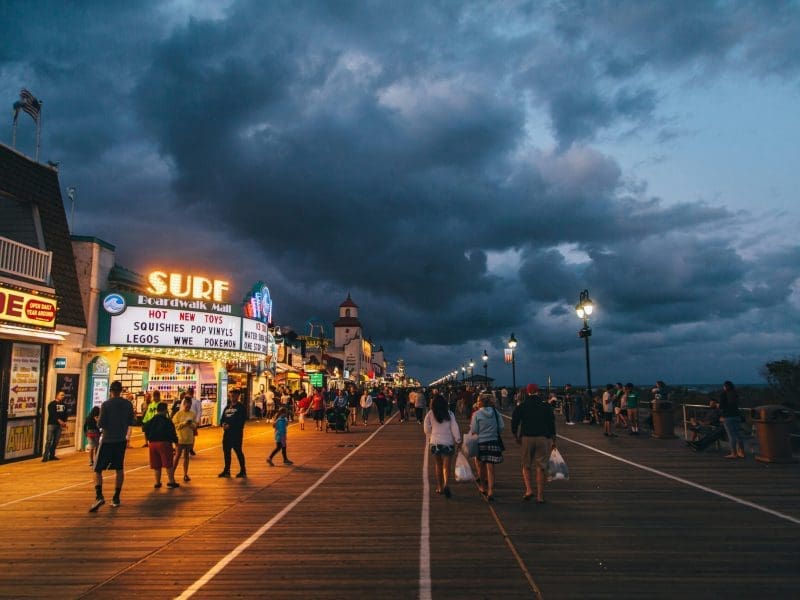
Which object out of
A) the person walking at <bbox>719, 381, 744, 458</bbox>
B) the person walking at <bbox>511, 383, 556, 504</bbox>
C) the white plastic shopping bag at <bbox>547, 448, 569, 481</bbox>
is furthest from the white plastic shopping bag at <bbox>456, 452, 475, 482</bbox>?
the person walking at <bbox>719, 381, 744, 458</bbox>

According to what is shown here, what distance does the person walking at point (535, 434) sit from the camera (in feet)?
31.0

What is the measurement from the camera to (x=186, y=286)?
2427 centimetres

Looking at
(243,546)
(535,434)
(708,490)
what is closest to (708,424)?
(708,490)

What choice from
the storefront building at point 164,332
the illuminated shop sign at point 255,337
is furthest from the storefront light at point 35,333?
the illuminated shop sign at point 255,337

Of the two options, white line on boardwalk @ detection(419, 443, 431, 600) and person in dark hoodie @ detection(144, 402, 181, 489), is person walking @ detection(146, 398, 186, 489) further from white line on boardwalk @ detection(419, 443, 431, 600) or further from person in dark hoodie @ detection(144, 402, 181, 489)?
white line on boardwalk @ detection(419, 443, 431, 600)

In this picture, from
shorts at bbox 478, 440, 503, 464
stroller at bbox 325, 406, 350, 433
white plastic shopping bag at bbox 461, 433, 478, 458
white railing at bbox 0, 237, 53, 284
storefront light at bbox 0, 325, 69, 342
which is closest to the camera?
shorts at bbox 478, 440, 503, 464

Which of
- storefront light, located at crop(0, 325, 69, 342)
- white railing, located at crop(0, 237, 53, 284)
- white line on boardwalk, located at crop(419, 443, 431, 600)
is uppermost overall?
white railing, located at crop(0, 237, 53, 284)

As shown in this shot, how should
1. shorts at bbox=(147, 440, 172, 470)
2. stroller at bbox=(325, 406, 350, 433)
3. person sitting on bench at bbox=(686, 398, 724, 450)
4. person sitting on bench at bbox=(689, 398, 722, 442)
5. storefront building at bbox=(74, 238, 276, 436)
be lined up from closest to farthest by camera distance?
1. shorts at bbox=(147, 440, 172, 470)
2. person sitting on bench at bbox=(686, 398, 724, 450)
3. person sitting on bench at bbox=(689, 398, 722, 442)
4. storefront building at bbox=(74, 238, 276, 436)
5. stroller at bbox=(325, 406, 350, 433)

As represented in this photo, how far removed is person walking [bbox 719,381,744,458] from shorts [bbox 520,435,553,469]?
7.73 metres

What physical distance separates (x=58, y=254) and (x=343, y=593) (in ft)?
55.6

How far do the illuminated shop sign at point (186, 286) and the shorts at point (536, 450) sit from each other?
18.1m

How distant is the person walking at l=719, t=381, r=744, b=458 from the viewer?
47.9ft

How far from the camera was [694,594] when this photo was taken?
5207 mm

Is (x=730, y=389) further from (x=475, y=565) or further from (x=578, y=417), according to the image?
(x=578, y=417)
